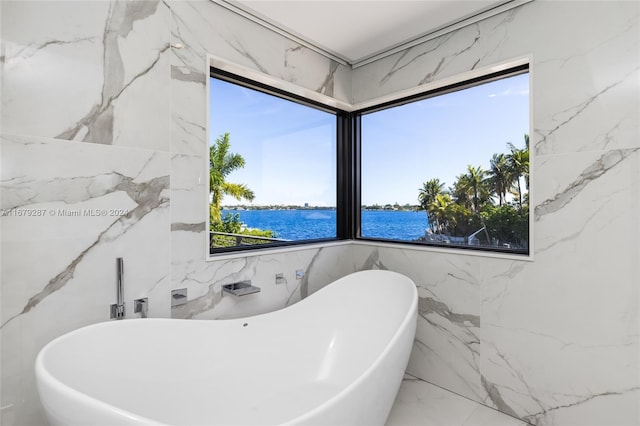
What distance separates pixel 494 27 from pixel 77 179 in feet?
7.84

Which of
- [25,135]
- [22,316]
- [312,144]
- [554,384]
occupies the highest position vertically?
[312,144]

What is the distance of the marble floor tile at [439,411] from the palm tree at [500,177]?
4.17 ft

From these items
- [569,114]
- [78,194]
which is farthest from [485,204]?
[78,194]

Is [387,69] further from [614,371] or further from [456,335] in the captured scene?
[614,371]

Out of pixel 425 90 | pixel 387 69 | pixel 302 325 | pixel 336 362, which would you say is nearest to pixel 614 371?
pixel 336 362

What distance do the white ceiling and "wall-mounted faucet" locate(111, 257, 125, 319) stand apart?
159 cm

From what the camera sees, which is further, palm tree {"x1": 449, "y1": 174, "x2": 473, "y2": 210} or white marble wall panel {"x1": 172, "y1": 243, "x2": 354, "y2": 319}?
palm tree {"x1": 449, "y1": 174, "x2": 473, "y2": 210}

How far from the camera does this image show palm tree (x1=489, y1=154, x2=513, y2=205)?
211 cm

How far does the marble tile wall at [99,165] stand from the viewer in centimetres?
136

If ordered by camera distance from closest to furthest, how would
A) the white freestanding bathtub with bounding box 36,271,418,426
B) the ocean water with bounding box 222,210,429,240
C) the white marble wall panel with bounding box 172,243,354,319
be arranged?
the white freestanding bathtub with bounding box 36,271,418,426 < the white marble wall panel with bounding box 172,243,354,319 < the ocean water with bounding box 222,210,429,240

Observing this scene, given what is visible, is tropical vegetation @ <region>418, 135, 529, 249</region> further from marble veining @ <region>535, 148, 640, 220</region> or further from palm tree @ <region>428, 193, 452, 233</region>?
marble veining @ <region>535, 148, 640, 220</region>

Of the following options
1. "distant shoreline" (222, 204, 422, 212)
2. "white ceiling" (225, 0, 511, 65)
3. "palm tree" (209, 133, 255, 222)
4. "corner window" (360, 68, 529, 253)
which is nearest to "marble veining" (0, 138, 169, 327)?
"palm tree" (209, 133, 255, 222)

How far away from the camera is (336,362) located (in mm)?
2068

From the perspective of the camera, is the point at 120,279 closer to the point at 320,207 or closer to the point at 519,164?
the point at 320,207
